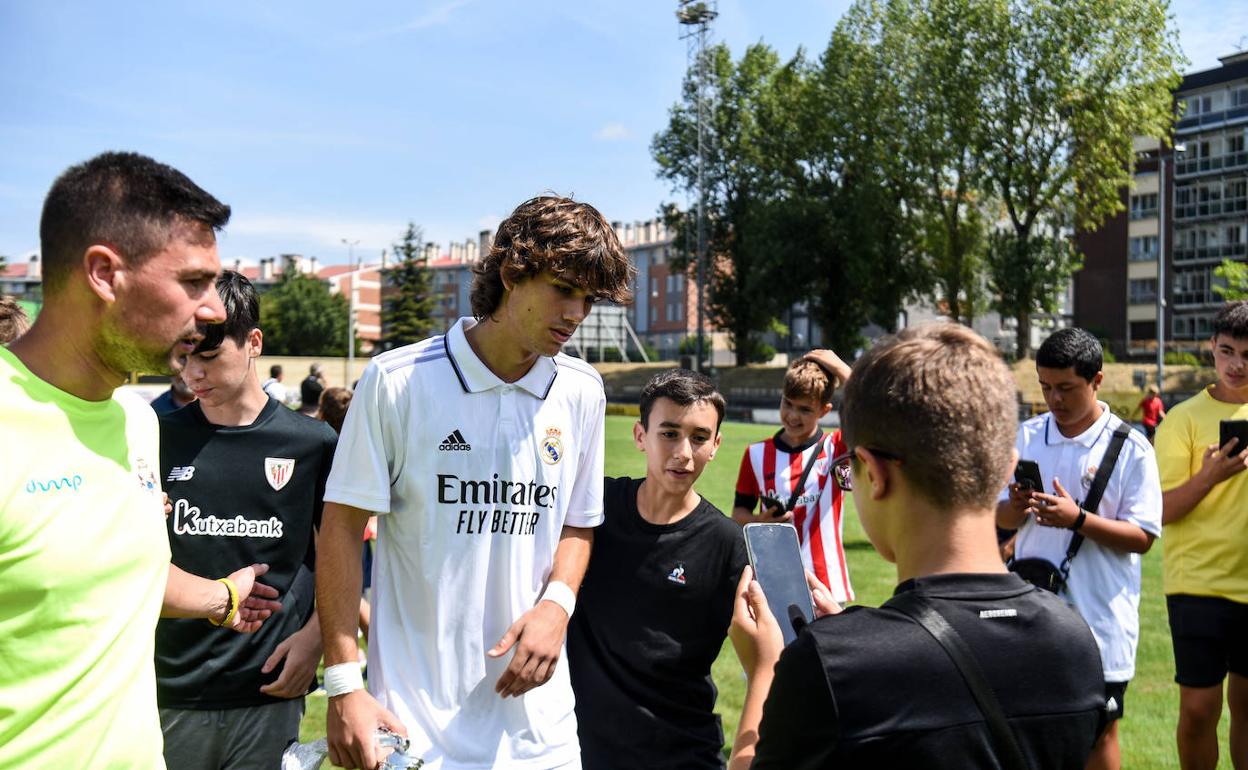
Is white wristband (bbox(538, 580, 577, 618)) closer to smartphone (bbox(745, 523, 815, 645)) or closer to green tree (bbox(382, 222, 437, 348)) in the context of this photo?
Result: smartphone (bbox(745, 523, 815, 645))

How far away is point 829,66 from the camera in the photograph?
2158 inches

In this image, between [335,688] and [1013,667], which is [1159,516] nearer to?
[1013,667]

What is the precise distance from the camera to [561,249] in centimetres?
303

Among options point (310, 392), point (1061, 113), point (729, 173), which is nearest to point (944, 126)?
point (1061, 113)

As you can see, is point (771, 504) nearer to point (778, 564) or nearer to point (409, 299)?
point (778, 564)

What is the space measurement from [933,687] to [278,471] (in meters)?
2.77

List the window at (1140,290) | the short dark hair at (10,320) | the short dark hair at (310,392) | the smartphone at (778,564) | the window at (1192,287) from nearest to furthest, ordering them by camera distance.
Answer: the smartphone at (778,564), the short dark hair at (10,320), the short dark hair at (310,392), the window at (1192,287), the window at (1140,290)

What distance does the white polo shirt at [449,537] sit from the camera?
2.96 meters

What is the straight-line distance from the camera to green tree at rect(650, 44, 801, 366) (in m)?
58.5

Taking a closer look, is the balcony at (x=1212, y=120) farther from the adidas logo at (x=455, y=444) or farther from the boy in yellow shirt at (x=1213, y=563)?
the adidas logo at (x=455, y=444)

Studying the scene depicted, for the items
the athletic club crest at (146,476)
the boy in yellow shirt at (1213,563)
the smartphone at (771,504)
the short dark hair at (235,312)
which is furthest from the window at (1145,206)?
the athletic club crest at (146,476)

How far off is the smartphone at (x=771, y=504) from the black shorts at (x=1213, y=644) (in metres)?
2.26

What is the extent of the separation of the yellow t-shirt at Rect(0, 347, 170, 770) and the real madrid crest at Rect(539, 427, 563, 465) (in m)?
1.11

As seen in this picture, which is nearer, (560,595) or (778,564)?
(778,564)
